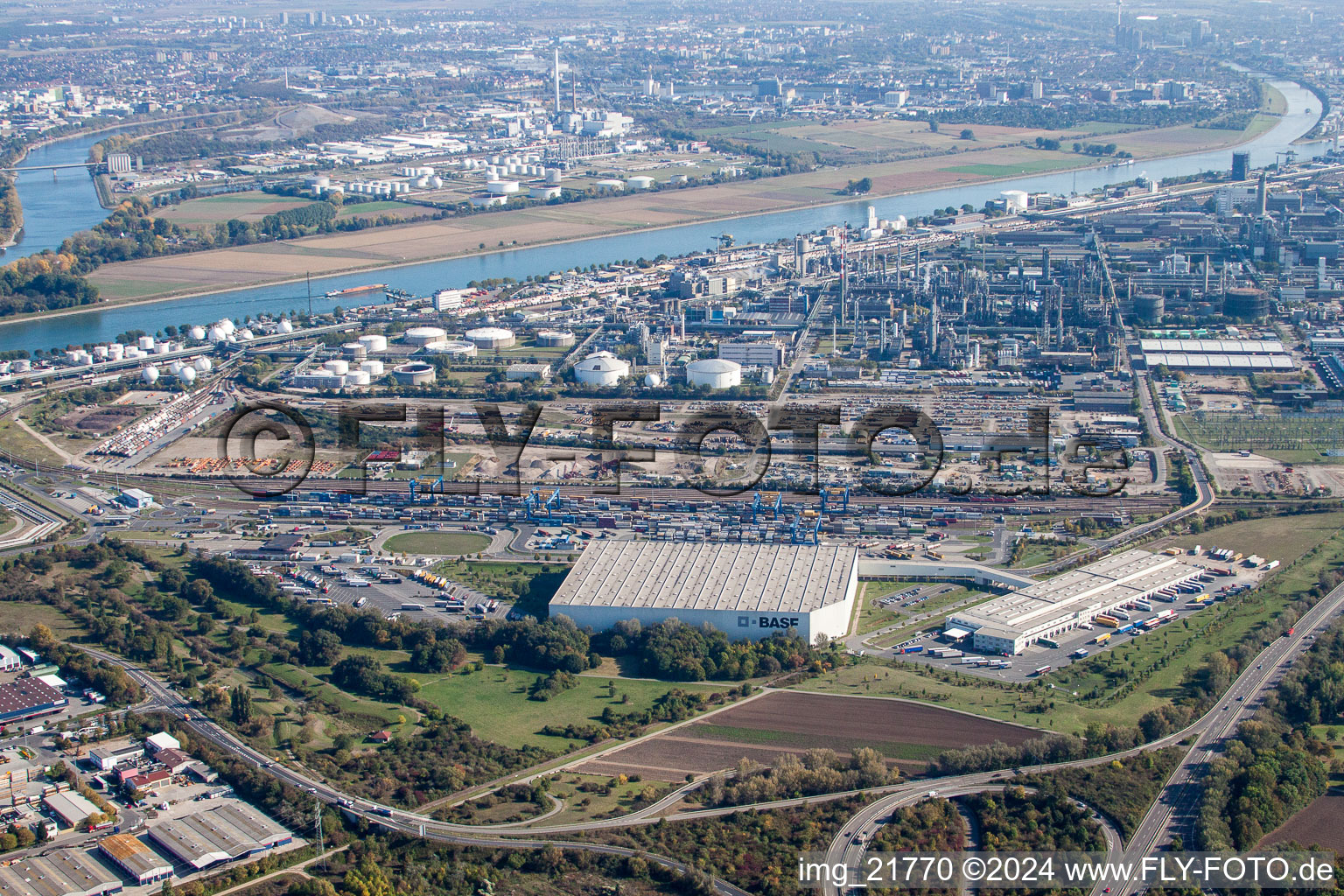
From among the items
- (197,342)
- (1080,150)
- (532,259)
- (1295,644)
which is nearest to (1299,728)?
(1295,644)

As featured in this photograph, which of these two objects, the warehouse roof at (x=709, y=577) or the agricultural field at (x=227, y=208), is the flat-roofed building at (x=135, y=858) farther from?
the agricultural field at (x=227, y=208)

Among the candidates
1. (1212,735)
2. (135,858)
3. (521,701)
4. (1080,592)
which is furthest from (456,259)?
(135,858)

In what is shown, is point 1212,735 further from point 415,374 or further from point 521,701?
point 415,374

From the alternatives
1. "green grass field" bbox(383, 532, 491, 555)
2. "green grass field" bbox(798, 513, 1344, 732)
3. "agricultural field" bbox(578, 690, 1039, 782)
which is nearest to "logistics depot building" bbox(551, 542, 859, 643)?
"green grass field" bbox(798, 513, 1344, 732)

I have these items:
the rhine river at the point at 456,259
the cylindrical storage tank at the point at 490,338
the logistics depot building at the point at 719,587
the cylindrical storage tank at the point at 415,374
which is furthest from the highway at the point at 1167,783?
the rhine river at the point at 456,259

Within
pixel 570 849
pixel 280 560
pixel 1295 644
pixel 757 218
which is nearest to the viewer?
pixel 570 849

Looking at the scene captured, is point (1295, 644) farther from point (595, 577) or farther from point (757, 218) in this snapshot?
point (757, 218)

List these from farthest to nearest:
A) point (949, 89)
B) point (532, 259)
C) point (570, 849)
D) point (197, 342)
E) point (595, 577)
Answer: point (949, 89) < point (532, 259) < point (197, 342) < point (595, 577) < point (570, 849)
